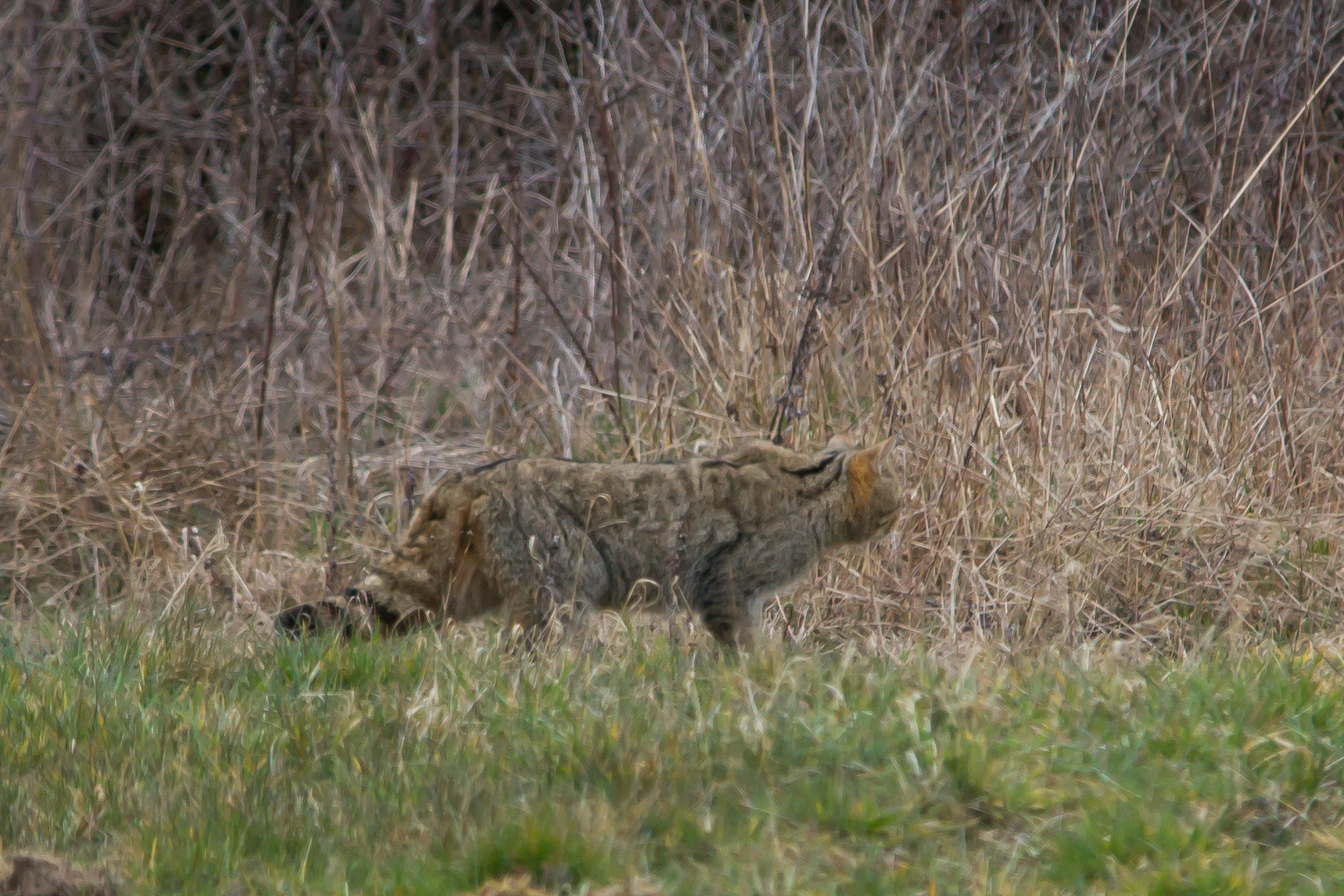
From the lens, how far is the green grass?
344 centimetres

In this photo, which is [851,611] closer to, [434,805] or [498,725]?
[498,725]

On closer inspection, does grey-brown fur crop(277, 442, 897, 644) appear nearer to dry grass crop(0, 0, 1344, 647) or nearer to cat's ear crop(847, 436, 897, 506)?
cat's ear crop(847, 436, 897, 506)

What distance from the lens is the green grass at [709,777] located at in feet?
11.3

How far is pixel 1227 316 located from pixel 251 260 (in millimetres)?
5972

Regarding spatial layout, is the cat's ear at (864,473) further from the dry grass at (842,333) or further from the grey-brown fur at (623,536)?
the dry grass at (842,333)

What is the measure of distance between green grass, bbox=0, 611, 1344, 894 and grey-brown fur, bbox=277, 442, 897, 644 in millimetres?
450

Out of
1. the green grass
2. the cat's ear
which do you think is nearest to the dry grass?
the cat's ear

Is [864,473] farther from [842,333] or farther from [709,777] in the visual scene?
[709,777]

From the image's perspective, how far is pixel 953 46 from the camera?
8250mm

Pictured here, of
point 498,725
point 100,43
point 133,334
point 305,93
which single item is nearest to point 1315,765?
point 498,725

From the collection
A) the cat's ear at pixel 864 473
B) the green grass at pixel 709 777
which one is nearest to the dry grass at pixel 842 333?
the cat's ear at pixel 864 473

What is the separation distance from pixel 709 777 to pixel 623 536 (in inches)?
63.7

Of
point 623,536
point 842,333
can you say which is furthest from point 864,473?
point 842,333

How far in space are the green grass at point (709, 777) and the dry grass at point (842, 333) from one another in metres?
1.30
